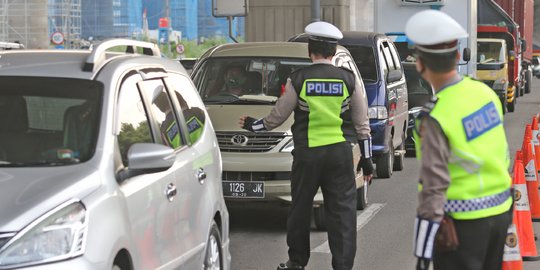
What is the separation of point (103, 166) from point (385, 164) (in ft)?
33.5

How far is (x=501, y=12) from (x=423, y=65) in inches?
1251

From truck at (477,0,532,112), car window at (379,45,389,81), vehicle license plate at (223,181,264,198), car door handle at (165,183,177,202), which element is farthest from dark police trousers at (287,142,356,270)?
truck at (477,0,532,112)

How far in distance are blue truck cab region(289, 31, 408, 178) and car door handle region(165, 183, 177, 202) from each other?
8355 mm

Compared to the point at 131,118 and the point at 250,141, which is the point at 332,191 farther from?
the point at 250,141

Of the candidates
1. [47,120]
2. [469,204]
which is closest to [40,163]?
[47,120]

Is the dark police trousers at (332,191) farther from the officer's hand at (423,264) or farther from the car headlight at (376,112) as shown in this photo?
the car headlight at (376,112)

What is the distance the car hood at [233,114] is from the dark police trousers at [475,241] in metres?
5.60

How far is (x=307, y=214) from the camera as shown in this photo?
7.62 m

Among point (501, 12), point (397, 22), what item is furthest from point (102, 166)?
point (501, 12)

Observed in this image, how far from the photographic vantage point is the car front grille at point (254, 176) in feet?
32.3

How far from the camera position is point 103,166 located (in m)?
4.96

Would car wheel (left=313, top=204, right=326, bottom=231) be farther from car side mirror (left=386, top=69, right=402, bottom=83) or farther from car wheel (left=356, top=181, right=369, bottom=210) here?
car side mirror (left=386, top=69, right=402, bottom=83)

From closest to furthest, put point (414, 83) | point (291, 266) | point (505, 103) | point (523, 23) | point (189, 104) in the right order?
point (189, 104) → point (291, 266) → point (414, 83) → point (505, 103) → point (523, 23)

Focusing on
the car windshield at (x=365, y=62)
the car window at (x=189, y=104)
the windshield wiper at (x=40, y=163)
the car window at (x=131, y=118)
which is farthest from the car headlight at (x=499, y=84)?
the windshield wiper at (x=40, y=163)
